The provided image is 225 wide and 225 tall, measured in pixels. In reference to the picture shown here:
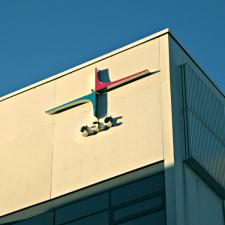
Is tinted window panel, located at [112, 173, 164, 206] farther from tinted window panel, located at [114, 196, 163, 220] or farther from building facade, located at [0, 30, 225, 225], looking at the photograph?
tinted window panel, located at [114, 196, 163, 220]

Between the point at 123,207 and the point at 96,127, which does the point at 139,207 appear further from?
the point at 96,127

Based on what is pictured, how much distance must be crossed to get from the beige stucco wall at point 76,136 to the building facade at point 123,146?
0.12 feet

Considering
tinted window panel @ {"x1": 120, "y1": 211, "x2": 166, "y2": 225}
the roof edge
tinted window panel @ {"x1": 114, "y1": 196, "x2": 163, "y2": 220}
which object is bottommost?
tinted window panel @ {"x1": 120, "y1": 211, "x2": 166, "y2": 225}

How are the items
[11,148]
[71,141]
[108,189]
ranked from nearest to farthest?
[108,189] → [71,141] → [11,148]

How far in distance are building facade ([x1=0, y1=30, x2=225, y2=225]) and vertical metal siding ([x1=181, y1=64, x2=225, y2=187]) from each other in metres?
0.04

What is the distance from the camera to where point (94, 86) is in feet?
92.3

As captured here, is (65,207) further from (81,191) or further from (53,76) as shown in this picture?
(53,76)

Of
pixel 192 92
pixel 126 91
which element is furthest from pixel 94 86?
pixel 192 92

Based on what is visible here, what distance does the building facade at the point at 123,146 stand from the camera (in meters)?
25.3

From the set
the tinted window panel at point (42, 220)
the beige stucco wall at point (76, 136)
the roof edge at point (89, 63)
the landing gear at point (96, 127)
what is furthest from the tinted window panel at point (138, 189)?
the roof edge at point (89, 63)

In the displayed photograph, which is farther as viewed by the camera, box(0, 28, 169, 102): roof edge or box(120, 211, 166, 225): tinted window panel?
box(0, 28, 169, 102): roof edge

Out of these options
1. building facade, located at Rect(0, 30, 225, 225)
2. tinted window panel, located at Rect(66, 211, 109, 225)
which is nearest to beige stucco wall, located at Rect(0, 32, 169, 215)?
building facade, located at Rect(0, 30, 225, 225)

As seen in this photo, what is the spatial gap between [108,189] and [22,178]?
3835mm

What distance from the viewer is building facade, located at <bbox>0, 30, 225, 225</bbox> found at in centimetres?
2531
